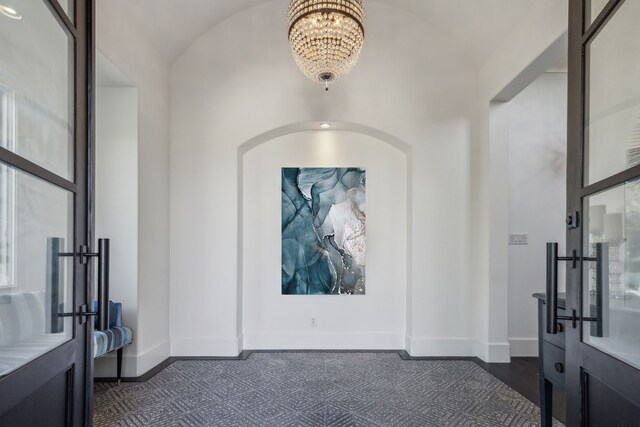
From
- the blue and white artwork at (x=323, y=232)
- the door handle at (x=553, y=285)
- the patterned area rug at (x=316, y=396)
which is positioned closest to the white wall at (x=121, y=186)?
the patterned area rug at (x=316, y=396)

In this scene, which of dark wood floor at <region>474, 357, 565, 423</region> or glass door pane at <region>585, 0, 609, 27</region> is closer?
glass door pane at <region>585, 0, 609, 27</region>

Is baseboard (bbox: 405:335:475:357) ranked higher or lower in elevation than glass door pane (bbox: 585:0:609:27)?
lower

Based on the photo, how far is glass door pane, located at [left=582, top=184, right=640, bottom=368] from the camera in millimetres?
1169

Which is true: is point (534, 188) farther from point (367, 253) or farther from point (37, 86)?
point (37, 86)

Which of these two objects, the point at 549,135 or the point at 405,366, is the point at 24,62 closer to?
the point at 405,366

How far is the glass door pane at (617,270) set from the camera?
1.17 m

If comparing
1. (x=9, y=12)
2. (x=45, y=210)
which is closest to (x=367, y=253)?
(x=45, y=210)

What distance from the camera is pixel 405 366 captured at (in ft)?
11.4

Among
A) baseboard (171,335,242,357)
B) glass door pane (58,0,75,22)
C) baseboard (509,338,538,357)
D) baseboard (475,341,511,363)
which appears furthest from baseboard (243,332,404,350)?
glass door pane (58,0,75,22)

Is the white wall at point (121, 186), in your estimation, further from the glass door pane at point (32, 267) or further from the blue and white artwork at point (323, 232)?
the glass door pane at point (32, 267)

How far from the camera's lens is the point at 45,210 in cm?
129

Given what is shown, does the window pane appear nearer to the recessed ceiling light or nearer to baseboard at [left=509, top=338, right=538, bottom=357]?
the recessed ceiling light

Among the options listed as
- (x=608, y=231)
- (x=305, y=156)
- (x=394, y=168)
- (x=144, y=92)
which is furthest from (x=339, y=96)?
(x=608, y=231)

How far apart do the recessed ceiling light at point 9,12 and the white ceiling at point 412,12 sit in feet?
6.80
